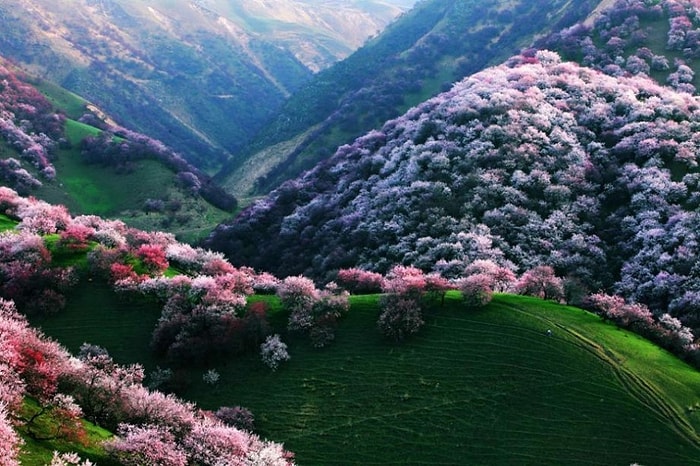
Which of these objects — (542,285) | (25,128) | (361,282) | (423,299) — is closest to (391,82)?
(25,128)

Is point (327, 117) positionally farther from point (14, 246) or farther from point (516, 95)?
point (14, 246)

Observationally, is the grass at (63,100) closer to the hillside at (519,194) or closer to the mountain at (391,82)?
the mountain at (391,82)

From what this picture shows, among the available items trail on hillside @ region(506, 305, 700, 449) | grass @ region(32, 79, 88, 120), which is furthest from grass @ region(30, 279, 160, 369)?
grass @ region(32, 79, 88, 120)

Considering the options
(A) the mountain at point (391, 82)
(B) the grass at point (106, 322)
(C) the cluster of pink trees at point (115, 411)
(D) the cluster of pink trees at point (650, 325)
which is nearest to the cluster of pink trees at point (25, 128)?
(A) the mountain at point (391, 82)

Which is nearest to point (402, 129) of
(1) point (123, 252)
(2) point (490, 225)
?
(2) point (490, 225)

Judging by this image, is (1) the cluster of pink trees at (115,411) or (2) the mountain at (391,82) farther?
(2) the mountain at (391,82)

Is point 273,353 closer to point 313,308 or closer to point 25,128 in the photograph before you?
point 313,308
